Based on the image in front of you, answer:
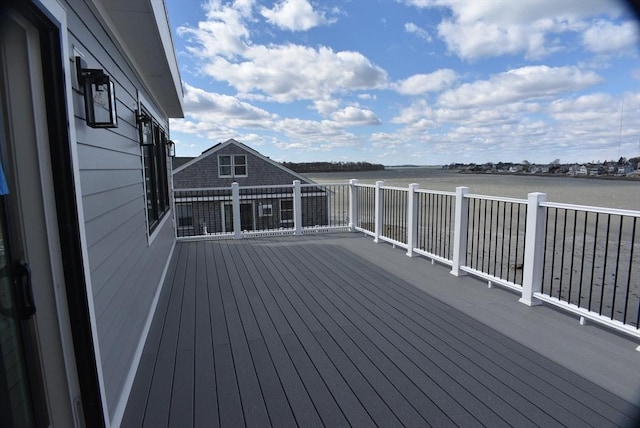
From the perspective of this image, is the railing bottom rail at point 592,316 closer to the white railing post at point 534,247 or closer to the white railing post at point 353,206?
the white railing post at point 534,247

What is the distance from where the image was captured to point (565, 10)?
275cm

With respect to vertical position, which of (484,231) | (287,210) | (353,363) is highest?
(484,231)

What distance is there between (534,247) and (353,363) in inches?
80.3

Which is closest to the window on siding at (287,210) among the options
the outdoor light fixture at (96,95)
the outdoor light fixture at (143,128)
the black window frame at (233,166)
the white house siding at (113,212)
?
the black window frame at (233,166)

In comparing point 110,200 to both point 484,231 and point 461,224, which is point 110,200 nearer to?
point 461,224

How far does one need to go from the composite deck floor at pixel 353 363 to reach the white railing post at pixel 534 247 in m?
0.20

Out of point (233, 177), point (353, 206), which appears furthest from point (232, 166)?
point (353, 206)

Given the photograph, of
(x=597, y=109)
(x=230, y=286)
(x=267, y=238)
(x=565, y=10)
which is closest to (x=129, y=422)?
(x=230, y=286)

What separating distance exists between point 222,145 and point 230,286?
47.1 feet

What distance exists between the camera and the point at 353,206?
7094 mm

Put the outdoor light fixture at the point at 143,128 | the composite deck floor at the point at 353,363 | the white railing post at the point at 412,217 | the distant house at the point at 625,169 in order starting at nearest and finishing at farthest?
the composite deck floor at the point at 353,363, the outdoor light fixture at the point at 143,128, the distant house at the point at 625,169, the white railing post at the point at 412,217

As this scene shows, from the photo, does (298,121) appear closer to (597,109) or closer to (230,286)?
(597,109)

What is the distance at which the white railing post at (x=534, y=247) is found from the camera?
10.5 ft

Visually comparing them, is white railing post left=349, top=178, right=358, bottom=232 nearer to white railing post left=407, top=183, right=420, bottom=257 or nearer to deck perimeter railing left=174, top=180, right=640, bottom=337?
deck perimeter railing left=174, top=180, right=640, bottom=337
